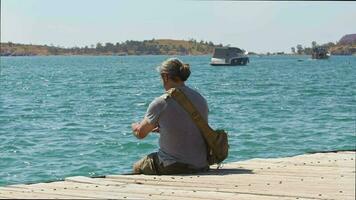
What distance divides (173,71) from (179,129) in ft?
1.84

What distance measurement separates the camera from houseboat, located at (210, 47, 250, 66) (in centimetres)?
12300

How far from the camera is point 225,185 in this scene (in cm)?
727

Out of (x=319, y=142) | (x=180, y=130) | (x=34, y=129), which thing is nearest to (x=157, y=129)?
(x=180, y=130)

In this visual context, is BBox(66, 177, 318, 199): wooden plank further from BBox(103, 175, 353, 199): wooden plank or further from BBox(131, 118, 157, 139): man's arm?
BBox(131, 118, 157, 139): man's arm

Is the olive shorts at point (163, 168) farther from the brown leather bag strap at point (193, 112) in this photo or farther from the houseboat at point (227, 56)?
the houseboat at point (227, 56)

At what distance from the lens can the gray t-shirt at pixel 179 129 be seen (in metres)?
8.01

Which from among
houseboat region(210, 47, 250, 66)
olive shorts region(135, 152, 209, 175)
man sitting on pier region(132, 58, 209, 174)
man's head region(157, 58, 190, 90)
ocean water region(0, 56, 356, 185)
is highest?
man's head region(157, 58, 190, 90)

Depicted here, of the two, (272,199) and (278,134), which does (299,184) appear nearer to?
(272,199)

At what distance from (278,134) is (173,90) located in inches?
696

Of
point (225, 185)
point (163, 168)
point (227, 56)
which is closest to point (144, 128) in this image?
point (163, 168)

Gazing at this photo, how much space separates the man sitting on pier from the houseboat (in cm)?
11316

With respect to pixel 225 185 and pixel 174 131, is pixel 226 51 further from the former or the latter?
pixel 225 185

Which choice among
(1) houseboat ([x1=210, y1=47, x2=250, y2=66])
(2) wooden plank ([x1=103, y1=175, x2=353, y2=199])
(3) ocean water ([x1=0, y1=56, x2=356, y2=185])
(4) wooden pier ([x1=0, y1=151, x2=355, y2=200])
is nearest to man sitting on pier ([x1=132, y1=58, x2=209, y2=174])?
(4) wooden pier ([x1=0, y1=151, x2=355, y2=200])

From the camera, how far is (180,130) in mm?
8047
